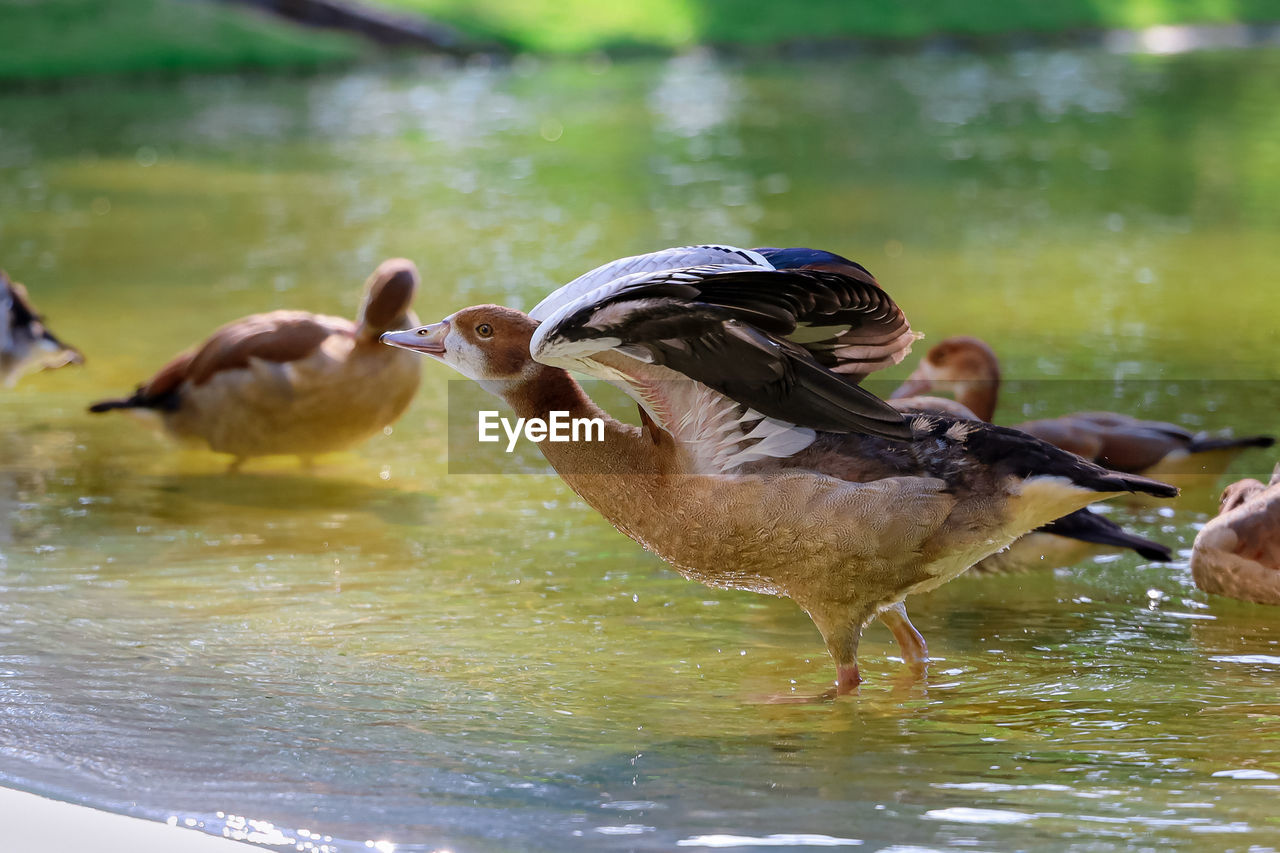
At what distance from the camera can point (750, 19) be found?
34.4 meters

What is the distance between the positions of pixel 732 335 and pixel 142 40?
26.2 metres

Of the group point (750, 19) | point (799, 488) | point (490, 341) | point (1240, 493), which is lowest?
point (1240, 493)

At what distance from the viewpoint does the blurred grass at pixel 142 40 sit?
88.7ft

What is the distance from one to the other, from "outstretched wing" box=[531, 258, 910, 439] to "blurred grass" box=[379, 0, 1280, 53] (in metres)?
28.7

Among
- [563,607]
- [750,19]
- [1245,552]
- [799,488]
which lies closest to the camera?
[799,488]

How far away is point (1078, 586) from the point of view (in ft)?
21.2

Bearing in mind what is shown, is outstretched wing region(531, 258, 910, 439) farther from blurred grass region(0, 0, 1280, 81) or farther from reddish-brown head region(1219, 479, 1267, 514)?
blurred grass region(0, 0, 1280, 81)

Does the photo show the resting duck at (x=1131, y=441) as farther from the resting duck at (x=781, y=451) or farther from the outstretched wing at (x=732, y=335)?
the outstretched wing at (x=732, y=335)

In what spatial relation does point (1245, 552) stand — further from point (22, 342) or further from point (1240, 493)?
point (22, 342)

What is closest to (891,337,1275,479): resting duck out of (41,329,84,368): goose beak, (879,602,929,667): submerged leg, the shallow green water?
the shallow green water

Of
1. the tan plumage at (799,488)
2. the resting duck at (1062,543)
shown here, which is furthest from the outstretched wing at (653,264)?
the resting duck at (1062,543)

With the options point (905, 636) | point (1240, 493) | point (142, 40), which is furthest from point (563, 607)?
point (142, 40)

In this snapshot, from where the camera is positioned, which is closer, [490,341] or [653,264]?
[653,264]

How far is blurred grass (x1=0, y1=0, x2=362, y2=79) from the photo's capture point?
27.0 metres
